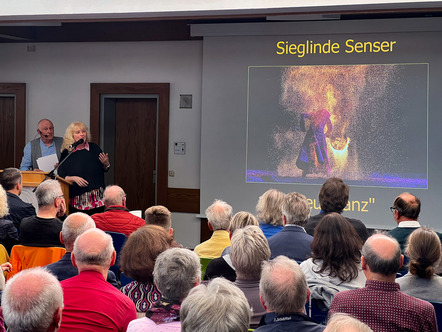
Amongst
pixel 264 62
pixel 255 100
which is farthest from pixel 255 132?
pixel 264 62

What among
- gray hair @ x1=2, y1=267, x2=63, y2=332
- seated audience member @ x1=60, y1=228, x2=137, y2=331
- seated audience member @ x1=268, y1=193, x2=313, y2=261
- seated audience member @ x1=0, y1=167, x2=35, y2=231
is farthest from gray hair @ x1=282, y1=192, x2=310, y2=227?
gray hair @ x1=2, y1=267, x2=63, y2=332

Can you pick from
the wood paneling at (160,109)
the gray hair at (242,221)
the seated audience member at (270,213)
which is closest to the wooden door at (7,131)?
the wood paneling at (160,109)

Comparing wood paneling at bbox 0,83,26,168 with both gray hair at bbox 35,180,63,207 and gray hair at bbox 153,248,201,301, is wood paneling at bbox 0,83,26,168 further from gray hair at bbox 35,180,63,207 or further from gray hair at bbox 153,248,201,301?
gray hair at bbox 153,248,201,301

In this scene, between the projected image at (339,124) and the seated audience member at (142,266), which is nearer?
the seated audience member at (142,266)

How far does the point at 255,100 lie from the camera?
22.4ft

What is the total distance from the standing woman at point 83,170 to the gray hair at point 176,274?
4.04 metres

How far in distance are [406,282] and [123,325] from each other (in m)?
1.41

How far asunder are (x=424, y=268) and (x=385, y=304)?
1.91 feet

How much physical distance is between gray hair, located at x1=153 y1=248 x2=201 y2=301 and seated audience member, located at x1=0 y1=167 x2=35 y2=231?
2.58 meters

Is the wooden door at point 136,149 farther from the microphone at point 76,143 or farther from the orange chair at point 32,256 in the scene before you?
the orange chair at point 32,256

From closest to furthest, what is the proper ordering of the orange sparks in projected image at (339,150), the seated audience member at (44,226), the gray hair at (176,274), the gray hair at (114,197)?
1. the gray hair at (176,274)
2. the seated audience member at (44,226)
3. the gray hair at (114,197)
4. the orange sparks in projected image at (339,150)

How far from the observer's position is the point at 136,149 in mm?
7793

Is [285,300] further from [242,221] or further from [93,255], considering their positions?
[242,221]

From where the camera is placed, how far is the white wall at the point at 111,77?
23.9 feet
